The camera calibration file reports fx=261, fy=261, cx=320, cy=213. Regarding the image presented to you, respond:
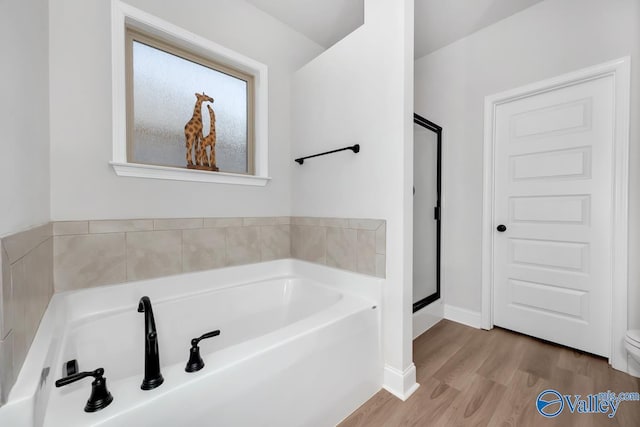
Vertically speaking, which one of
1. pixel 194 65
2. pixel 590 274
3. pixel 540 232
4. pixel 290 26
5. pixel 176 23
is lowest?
pixel 590 274

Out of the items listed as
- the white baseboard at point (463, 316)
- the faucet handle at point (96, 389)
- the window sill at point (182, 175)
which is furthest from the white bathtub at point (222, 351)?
the white baseboard at point (463, 316)

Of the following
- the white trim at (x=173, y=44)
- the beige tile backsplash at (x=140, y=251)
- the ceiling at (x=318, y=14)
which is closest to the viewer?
the beige tile backsplash at (x=140, y=251)

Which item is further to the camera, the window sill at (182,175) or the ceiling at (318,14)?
the ceiling at (318,14)

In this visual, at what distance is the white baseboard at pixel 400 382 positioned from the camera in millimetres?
1447

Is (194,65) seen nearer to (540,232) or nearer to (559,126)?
(559,126)

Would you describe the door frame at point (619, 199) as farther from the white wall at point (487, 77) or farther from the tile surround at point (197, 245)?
the tile surround at point (197, 245)

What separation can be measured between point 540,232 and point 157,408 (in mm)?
2580

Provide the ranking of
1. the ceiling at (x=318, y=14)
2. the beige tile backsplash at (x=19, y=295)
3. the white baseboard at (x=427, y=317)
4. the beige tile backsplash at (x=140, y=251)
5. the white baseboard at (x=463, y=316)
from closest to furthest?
1. the beige tile backsplash at (x=19, y=295)
2. the beige tile backsplash at (x=140, y=251)
3. the ceiling at (x=318, y=14)
4. the white baseboard at (x=427, y=317)
5. the white baseboard at (x=463, y=316)

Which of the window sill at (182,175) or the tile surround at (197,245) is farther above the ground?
the window sill at (182,175)

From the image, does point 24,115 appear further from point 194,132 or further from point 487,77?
point 487,77

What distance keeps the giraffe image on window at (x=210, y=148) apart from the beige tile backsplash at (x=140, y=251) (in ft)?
1.31

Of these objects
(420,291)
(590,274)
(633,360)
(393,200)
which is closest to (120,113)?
(393,200)

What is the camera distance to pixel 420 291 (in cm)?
233

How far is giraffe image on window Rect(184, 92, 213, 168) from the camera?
1.77 meters
